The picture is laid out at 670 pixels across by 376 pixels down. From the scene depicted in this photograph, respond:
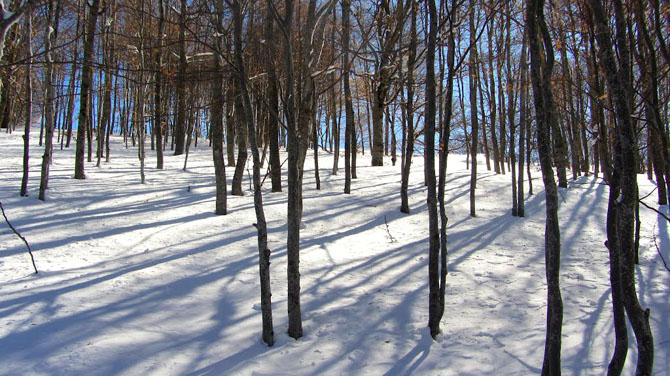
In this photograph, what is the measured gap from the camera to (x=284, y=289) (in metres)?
5.55

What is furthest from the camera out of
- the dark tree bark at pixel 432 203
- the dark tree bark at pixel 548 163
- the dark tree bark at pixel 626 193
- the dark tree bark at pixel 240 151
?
the dark tree bark at pixel 240 151

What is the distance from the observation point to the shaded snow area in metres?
3.81

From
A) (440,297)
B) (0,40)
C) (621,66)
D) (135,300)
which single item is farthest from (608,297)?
(0,40)

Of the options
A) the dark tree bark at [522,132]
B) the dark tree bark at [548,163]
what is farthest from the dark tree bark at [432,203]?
the dark tree bark at [522,132]

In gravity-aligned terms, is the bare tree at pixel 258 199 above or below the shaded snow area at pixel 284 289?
above

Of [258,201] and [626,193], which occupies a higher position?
[626,193]

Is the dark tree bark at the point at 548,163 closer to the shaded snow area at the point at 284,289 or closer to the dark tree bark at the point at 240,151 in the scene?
the shaded snow area at the point at 284,289

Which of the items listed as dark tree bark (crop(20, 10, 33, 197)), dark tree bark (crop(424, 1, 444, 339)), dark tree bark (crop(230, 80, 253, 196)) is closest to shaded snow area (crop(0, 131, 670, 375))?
dark tree bark (crop(424, 1, 444, 339))

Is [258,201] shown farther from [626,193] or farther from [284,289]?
[626,193]

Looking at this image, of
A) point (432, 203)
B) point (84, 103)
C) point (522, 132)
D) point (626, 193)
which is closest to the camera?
point (626, 193)

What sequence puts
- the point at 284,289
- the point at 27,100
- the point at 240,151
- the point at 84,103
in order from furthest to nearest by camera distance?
the point at 84,103 → the point at 240,151 → the point at 27,100 → the point at 284,289

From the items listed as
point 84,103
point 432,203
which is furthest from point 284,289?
point 84,103

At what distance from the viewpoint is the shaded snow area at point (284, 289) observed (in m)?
3.81

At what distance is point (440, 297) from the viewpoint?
14.5 ft
